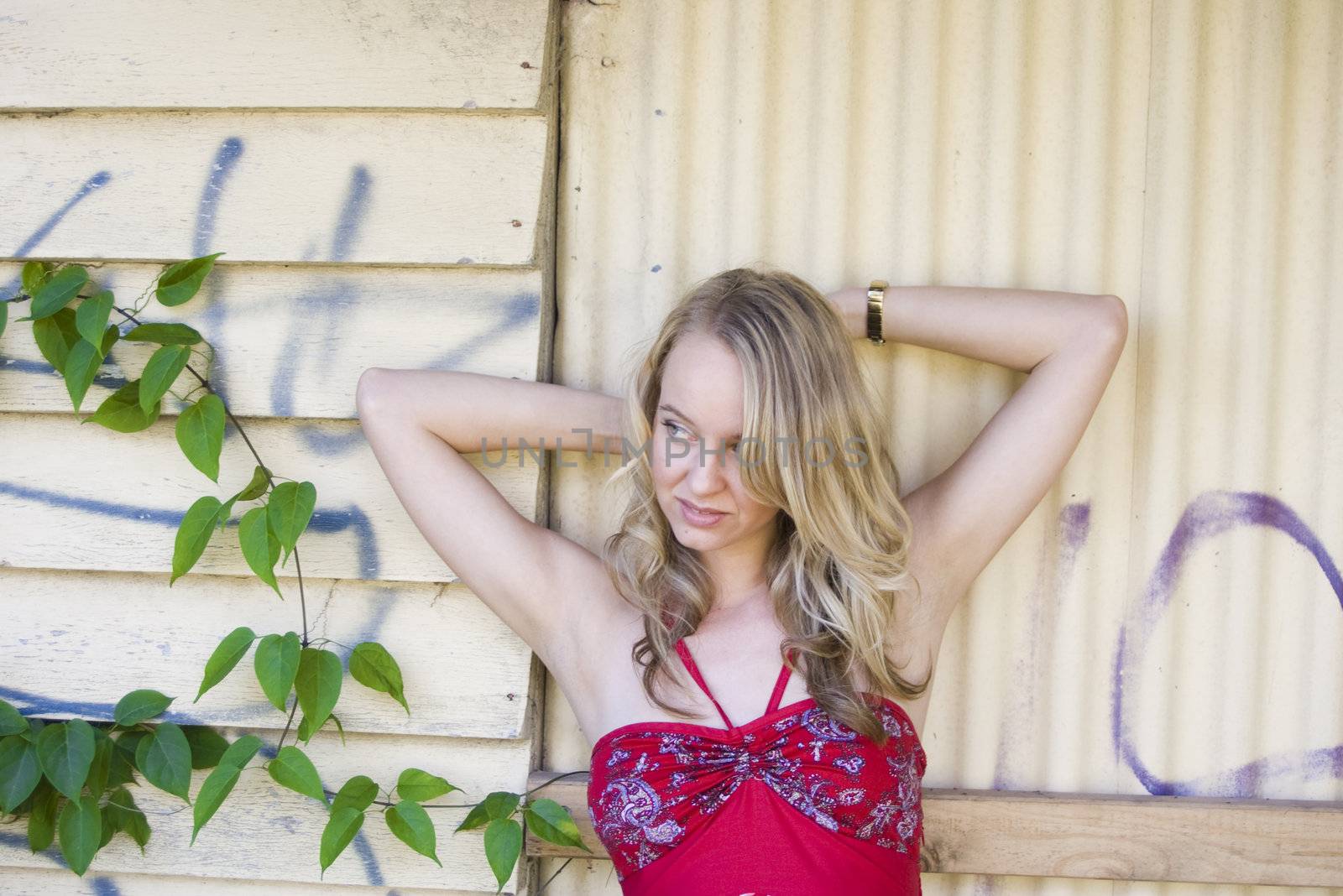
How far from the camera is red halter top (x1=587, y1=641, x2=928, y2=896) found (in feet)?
4.96

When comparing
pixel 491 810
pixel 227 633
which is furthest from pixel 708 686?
pixel 227 633

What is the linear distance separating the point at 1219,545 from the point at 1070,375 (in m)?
0.50

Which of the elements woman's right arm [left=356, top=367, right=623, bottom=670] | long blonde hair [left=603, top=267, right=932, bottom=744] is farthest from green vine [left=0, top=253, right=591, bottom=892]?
long blonde hair [left=603, top=267, right=932, bottom=744]

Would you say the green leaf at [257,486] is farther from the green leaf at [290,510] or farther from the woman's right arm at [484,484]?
the woman's right arm at [484,484]

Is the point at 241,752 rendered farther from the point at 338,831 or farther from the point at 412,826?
the point at 412,826

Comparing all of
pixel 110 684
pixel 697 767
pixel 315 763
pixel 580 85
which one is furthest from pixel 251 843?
pixel 580 85

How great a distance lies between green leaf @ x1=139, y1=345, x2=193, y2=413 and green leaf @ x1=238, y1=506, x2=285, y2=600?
0.80 ft

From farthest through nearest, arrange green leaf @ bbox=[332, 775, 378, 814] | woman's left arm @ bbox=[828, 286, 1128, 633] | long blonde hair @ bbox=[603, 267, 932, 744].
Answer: green leaf @ bbox=[332, 775, 378, 814]
woman's left arm @ bbox=[828, 286, 1128, 633]
long blonde hair @ bbox=[603, 267, 932, 744]

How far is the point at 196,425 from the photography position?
1.71m

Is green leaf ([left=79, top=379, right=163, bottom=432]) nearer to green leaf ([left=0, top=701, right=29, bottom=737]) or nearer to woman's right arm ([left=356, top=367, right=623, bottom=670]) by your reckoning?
woman's right arm ([left=356, top=367, right=623, bottom=670])

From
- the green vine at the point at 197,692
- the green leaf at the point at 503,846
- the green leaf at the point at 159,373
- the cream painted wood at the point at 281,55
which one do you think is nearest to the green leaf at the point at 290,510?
the green vine at the point at 197,692

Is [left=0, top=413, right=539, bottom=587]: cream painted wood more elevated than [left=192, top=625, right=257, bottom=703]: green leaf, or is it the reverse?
[left=0, top=413, right=539, bottom=587]: cream painted wood

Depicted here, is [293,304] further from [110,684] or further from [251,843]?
[251,843]

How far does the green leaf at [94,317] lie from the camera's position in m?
1.68
